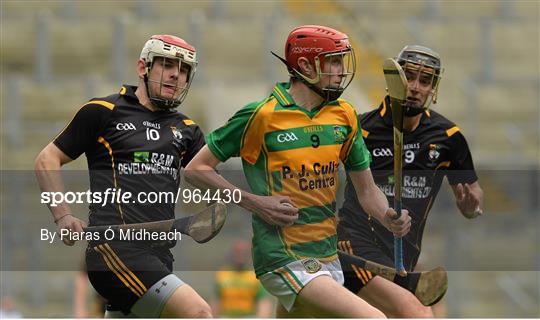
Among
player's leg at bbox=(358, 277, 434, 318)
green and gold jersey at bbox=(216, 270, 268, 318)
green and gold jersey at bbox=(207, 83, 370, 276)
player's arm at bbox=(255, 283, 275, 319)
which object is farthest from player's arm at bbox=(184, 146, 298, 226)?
green and gold jersey at bbox=(216, 270, 268, 318)

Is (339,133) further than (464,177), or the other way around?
(464,177)

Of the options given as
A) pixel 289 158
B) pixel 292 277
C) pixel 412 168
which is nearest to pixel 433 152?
pixel 412 168

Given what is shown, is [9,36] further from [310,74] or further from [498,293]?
[310,74]

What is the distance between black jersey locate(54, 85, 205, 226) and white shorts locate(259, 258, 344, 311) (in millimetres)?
743

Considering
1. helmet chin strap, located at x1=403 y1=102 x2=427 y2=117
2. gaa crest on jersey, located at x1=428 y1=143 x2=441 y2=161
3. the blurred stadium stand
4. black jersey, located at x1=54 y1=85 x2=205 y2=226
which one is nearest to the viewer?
black jersey, located at x1=54 y1=85 x2=205 y2=226

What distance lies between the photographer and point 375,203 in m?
7.67

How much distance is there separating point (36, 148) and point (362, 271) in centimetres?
803

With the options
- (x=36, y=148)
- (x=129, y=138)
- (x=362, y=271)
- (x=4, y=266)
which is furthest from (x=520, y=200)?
(x=129, y=138)

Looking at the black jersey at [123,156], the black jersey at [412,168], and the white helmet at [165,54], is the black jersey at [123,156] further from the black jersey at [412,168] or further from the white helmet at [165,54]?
the black jersey at [412,168]

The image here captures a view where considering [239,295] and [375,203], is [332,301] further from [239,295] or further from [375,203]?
[239,295]

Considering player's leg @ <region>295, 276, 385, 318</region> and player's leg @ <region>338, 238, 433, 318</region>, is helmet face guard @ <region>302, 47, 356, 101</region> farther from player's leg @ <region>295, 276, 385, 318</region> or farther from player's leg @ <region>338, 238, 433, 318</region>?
player's leg @ <region>338, 238, 433, 318</region>

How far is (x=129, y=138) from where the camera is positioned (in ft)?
24.5

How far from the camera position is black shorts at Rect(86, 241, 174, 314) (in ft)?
24.1

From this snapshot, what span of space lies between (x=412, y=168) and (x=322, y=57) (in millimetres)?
1158
